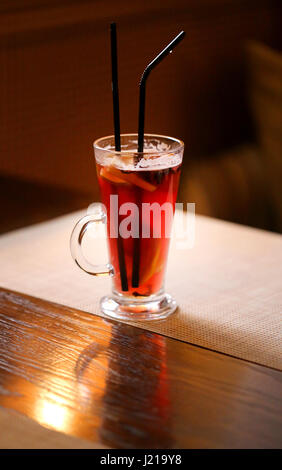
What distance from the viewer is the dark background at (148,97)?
49.8 inches

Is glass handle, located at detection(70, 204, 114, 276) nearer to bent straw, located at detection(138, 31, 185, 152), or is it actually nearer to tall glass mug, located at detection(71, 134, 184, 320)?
tall glass mug, located at detection(71, 134, 184, 320)

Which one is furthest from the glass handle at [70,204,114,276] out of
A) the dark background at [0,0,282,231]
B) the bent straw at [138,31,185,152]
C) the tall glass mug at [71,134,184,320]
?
the dark background at [0,0,282,231]

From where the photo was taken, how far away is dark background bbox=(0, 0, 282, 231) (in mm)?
1265

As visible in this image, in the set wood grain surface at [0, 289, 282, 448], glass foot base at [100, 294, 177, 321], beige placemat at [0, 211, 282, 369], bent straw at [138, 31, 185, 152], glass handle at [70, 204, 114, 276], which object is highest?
bent straw at [138, 31, 185, 152]

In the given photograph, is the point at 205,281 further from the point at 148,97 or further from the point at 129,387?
the point at 148,97

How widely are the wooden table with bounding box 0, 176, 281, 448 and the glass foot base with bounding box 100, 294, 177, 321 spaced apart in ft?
0.07

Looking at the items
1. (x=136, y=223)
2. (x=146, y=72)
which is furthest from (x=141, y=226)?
(x=146, y=72)

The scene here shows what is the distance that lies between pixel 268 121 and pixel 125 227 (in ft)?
3.45

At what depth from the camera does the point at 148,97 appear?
5.14 ft

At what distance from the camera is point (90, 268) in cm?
79

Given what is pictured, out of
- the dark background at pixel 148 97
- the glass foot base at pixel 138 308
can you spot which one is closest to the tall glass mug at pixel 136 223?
the glass foot base at pixel 138 308

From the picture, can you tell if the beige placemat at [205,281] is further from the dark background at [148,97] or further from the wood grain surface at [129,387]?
the dark background at [148,97]
